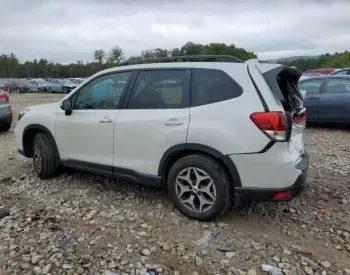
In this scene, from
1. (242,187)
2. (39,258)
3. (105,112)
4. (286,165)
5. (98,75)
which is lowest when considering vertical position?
(39,258)

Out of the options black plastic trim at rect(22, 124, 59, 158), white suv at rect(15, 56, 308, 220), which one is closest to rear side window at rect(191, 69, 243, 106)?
white suv at rect(15, 56, 308, 220)

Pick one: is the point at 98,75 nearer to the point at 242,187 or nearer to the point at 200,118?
the point at 200,118

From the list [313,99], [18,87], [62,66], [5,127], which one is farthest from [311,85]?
[62,66]

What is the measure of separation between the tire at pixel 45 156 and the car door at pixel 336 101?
716cm

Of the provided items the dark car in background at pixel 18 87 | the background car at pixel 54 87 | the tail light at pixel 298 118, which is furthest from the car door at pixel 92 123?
the dark car in background at pixel 18 87

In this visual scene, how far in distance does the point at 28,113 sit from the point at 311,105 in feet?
23.8

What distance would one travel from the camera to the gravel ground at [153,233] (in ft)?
10.9

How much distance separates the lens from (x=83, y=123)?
15.8 feet

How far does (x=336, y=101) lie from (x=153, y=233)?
24.5ft

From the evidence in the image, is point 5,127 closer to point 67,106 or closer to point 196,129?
point 67,106

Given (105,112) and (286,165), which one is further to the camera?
(105,112)

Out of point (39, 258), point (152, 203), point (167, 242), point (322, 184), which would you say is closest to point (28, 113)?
point (152, 203)

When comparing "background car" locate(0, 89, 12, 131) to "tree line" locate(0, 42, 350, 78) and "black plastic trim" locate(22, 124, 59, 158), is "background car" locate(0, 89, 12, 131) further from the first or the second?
"tree line" locate(0, 42, 350, 78)

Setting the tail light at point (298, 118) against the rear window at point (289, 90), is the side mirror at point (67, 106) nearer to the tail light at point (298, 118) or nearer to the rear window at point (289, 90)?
the rear window at point (289, 90)
